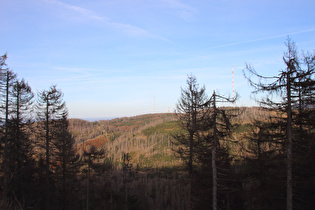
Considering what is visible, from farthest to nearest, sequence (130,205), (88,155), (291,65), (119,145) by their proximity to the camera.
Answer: (119,145) < (130,205) < (88,155) < (291,65)

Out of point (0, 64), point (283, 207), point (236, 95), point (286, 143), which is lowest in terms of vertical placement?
point (283, 207)

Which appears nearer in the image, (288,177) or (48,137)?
(288,177)

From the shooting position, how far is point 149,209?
108ft

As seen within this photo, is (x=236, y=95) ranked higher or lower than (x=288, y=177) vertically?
higher

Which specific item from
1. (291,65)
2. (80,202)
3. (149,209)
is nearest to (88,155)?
(80,202)

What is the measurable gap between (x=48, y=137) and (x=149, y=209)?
2237 cm

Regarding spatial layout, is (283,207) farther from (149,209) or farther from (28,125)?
(149,209)

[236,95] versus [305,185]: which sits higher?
[236,95]

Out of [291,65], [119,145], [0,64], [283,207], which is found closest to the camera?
[291,65]

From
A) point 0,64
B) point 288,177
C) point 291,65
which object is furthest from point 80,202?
point 291,65

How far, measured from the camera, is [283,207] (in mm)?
11000

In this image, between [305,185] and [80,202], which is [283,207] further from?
[80,202]

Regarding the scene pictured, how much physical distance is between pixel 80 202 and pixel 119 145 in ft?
327

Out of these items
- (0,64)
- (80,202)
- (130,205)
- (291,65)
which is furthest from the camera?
(80,202)
